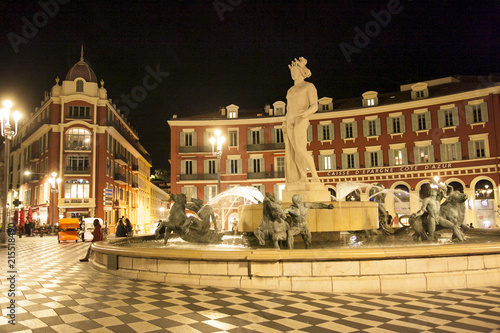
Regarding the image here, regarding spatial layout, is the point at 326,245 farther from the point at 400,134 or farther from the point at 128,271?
the point at 400,134

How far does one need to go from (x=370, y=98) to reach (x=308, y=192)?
104ft

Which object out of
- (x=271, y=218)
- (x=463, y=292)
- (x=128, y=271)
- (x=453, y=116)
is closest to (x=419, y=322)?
(x=463, y=292)

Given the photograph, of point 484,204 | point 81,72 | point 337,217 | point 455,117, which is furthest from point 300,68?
point 81,72

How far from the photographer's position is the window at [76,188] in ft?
130

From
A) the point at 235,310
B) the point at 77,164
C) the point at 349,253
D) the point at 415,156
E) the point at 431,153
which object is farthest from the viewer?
the point at 77,164

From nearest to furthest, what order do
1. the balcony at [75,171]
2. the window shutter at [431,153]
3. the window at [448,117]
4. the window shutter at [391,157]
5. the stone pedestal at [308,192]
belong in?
the stone pedestal at [308,192], the window at [448,117], the window shutter at [431,153], the window shutter at [391,157], the balcony at [75,171]

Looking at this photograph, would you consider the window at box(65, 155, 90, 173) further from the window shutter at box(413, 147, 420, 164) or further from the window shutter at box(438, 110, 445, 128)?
the window shutter at box(438, 110, 445, 128)

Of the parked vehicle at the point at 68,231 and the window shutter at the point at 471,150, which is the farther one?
the window shutter at the point at 471,150

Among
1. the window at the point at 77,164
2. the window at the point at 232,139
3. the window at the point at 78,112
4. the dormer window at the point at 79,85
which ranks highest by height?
the dormer window at the point at 79,85

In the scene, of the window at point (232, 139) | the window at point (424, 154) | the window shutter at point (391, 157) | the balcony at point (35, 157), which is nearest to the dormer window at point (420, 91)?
the window at point (424, 154)

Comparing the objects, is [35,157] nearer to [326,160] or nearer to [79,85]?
[79,85]

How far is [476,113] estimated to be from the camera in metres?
Result: 34.1

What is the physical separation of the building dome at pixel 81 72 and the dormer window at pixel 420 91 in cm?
3330

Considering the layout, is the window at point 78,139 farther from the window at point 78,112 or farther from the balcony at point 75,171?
the balcony at point 75,171
